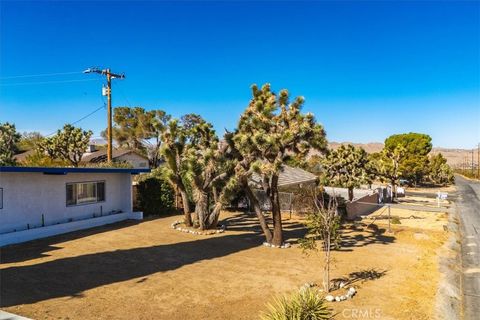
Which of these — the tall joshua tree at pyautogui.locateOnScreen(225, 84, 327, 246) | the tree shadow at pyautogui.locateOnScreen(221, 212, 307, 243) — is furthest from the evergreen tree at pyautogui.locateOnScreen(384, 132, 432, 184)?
the tall joshua tree at pyautogui.locateOnScreen(225, 84, 327, 246)

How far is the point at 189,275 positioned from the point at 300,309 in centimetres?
496

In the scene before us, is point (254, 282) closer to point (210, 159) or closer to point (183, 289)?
point (183, 289)

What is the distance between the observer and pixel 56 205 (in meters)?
18.5

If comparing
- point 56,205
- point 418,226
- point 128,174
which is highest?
point 128,174

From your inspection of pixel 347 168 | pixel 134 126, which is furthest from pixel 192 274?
pixel 134 126

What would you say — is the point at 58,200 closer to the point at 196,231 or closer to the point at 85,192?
the point at 85,192

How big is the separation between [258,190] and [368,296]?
17.6 meters

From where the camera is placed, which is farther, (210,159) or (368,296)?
(210,159)

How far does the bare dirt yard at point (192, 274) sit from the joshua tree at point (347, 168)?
846 cm

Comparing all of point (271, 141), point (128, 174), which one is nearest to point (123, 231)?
point (128, 174)

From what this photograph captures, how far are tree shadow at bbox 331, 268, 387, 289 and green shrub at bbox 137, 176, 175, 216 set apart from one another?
15.4 meters

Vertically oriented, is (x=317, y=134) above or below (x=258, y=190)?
above

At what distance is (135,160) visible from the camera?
5075 centimetres

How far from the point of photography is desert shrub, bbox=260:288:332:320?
7.87 m
